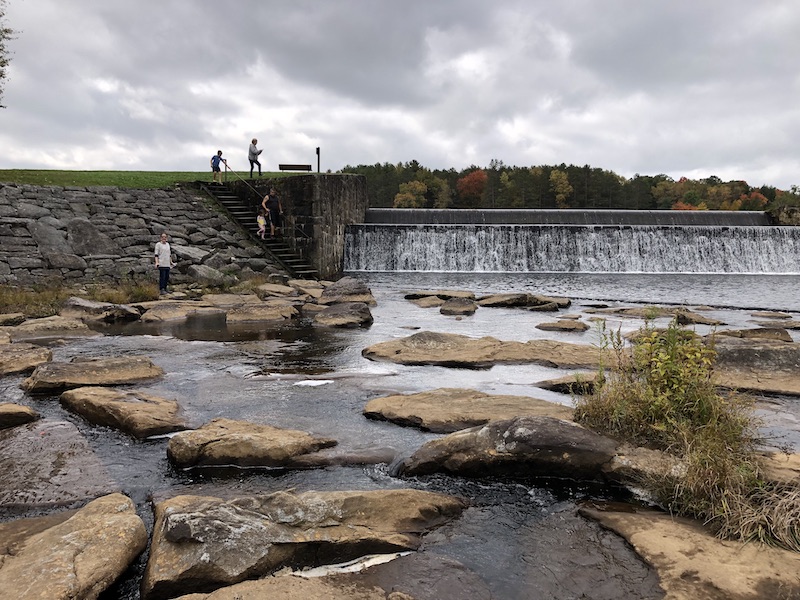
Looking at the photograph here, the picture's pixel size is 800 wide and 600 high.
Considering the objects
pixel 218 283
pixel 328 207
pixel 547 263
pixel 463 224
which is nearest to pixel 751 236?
pixel 547 263

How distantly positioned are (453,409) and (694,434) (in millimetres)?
2190

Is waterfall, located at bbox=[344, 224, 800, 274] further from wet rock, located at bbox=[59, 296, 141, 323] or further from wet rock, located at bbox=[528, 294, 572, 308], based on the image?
wet rock, located at bbox=[59, 296, 141, 323]

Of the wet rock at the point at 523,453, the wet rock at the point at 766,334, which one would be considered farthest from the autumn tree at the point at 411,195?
the wet rock at the point at 523,453

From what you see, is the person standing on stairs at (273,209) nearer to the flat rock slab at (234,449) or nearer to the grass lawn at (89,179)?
the grass lawn at (89,179)

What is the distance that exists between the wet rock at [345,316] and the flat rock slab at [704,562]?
28.6 feet

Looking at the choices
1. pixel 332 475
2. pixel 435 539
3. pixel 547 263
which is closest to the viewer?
pixel 435 539

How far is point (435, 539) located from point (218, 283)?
15.3 meters

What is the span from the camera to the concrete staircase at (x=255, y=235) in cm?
2114

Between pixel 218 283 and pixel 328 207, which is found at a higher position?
pixel 328 207

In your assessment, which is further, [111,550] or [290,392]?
[290,392]

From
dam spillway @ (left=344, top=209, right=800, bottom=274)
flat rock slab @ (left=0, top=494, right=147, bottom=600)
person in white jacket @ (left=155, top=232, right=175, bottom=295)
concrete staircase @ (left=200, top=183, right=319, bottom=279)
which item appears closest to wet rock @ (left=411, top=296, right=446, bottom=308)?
concrete staircase @ (left=200, top=183, right=319, bottom=279)

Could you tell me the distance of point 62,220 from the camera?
61.8 feet

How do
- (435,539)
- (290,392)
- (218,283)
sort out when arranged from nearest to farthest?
(435,539)
(290,392)
(218,283)

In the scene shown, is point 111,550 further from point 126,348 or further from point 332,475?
point 126,348
